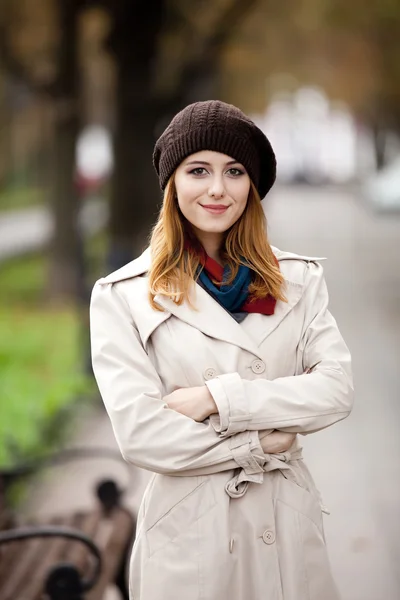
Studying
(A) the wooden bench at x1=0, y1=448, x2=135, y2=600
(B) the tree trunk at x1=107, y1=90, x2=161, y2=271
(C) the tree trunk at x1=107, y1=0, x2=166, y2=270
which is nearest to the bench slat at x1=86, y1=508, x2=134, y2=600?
(A) the wooden bench at x1=0, y1=448, x2=135, y2=600

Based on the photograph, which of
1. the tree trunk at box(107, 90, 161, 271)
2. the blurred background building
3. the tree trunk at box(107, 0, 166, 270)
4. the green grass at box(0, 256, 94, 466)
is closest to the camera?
the blurred background building

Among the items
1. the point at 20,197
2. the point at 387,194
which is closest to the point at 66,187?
the point at 387,194

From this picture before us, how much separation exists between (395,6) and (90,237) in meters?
11.3

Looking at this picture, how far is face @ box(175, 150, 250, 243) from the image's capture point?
2729 millimetres

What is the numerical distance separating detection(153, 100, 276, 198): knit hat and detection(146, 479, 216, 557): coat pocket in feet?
2.66

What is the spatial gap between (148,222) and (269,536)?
11.5m

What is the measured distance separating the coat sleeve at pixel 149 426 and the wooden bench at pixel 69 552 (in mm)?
1462

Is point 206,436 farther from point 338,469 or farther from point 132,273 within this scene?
point 338,469

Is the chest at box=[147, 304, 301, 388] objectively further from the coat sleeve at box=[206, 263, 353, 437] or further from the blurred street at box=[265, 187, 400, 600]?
the blurred street at box=[265, 187, 400, 600]

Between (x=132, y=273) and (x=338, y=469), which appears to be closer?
(x=132, y=273)

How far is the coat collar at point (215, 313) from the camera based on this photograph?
274 cm

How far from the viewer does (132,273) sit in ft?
9.23

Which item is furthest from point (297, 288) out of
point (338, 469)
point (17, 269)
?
point (17, 269)

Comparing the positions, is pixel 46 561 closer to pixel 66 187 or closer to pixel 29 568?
pixel 29 568
